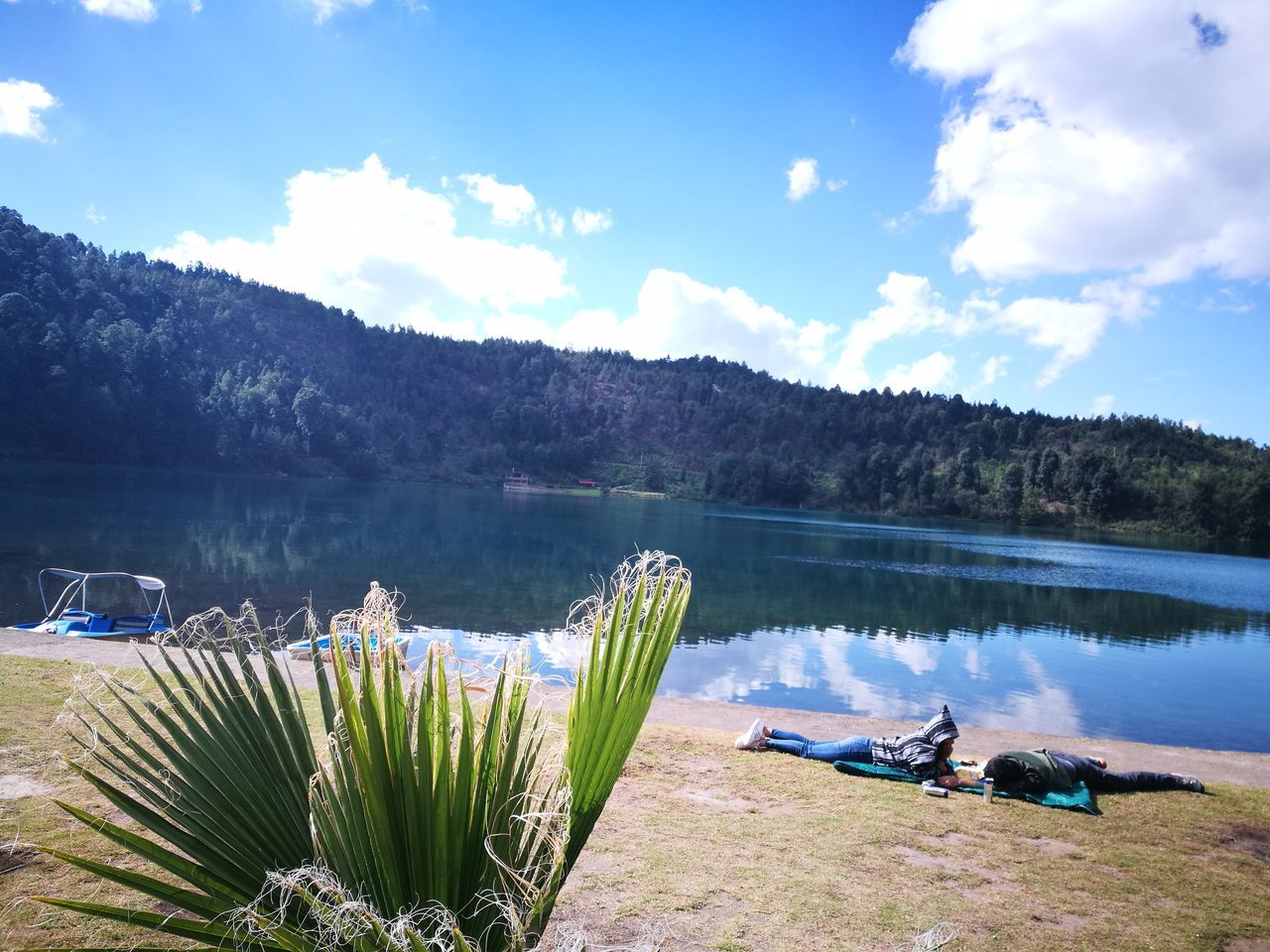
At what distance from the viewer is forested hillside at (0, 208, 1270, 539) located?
95000mm

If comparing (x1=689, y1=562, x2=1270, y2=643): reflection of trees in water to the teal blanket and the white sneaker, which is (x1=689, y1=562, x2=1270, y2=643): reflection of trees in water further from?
the teal blanket

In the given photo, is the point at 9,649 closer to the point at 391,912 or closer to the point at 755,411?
the point at 391,912

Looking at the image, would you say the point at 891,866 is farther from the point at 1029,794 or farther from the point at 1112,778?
the point at 1112,778

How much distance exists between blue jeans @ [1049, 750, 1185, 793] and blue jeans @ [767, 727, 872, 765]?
2045 millimetres

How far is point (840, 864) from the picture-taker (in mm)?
6340

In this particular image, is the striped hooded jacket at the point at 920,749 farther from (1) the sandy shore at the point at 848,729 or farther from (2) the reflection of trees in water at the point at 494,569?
(2) the reflection of trees in water at the point at 494,569

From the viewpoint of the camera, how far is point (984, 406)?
17050cm

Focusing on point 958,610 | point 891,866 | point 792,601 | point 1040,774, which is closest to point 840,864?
point 891,866

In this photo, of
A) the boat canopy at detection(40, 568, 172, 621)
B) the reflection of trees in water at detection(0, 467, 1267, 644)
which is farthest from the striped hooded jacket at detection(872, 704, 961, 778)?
the boat canopy at detection(40, 568, 172, 621)

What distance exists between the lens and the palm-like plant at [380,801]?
69.2 inches

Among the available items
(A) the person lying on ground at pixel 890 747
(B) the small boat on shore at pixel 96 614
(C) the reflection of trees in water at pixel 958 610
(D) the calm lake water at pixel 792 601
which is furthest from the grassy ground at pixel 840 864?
(C) the reflection of trees in water at pixel 958 610

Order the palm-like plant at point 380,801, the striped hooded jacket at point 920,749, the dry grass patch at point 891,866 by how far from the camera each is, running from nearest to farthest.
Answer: the palm-like plant at point 380,801 → the dry grass patch at point 891,866 → the striped hooded jacket at point 920,749

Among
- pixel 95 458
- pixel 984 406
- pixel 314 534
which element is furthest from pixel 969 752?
pixel 984 406

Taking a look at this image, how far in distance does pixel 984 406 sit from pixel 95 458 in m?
159
